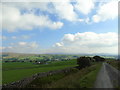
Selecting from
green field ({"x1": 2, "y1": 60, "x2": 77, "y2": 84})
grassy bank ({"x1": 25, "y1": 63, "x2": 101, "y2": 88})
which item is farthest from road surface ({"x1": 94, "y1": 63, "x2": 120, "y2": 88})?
green field ({"x1": 2, "y1": 60, "x2": 77, "y2": 84})

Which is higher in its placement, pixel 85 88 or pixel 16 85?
pixel 85 88

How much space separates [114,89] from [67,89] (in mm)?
4287

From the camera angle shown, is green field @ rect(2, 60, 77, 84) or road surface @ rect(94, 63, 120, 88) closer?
road surface @ rect(94, 63, 120, 88)

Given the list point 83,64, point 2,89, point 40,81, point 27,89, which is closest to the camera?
point 27,89

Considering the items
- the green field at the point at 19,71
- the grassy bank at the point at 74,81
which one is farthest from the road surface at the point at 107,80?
the green field at the point at 19,71

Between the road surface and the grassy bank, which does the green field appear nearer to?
the grassy bank

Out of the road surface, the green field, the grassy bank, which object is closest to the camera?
the road surface

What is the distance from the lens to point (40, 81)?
1262 inches

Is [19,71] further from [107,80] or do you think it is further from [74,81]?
[107,80]

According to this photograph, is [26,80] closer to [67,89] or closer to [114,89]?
[67,89]

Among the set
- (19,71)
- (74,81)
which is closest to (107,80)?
(74,81)

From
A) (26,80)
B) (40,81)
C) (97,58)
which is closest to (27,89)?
(26,80)

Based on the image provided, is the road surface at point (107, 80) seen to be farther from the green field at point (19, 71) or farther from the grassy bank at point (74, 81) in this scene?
the green field at point (19, 71)

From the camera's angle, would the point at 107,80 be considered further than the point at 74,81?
Yes
